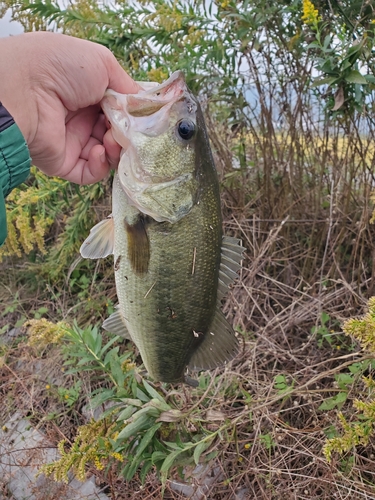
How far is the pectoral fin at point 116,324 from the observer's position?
80.0 inches

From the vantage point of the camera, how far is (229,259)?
6.33 ft

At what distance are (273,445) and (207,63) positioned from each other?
2.92 meters

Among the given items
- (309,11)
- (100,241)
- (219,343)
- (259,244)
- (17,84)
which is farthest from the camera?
(259,244)

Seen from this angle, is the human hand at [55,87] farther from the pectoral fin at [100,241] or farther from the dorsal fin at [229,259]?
the dorsal fin at [229,259]

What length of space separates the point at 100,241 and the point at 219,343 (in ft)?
2.39

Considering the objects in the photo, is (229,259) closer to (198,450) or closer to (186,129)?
(186,129)

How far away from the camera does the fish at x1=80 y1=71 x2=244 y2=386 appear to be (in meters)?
1.78

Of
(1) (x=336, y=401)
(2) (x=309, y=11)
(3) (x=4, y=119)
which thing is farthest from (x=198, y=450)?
(2) (x=309, y=11)

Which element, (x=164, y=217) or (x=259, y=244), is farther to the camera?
(x=259, y=244)

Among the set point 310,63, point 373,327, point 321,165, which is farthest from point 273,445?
point 310,63

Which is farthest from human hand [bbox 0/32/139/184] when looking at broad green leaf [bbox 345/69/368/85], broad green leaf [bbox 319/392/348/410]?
broad green leaf [bbox 319/392/348/410]

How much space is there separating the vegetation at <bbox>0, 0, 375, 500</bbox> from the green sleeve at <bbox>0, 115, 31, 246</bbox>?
0.74m

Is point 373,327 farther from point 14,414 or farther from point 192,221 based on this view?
point 14,414

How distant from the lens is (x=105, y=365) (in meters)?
2.17
